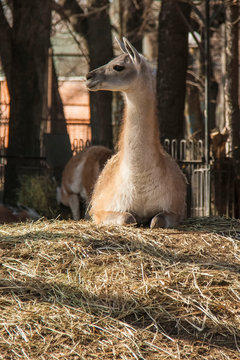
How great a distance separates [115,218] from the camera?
5.77 m

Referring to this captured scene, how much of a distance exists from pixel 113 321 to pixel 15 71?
10659 mm

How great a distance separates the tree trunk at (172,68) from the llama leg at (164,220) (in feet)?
17.2

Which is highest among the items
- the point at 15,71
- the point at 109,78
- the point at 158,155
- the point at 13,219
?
the point at 15,71

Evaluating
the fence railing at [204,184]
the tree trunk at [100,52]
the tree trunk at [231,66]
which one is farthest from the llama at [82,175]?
the tree trunk at [100,52]

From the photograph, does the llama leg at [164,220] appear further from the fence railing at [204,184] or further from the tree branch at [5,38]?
the tree branch at [5,38]

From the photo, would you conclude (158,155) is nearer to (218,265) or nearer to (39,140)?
(218,265)

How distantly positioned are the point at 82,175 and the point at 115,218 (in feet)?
10.9

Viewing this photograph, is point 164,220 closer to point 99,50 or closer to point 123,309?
point 123,309

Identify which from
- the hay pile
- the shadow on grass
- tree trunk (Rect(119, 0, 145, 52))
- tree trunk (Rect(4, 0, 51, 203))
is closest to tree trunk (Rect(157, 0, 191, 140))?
tree trunk (Rect(4, 0, 51, 203))

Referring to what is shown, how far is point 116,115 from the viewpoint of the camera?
52.6 feet

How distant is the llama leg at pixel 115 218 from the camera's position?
18.5ft

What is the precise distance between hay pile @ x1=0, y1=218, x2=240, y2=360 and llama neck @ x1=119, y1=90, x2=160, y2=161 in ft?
2.92

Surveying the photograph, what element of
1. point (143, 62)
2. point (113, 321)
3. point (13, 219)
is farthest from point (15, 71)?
point (113, 321)

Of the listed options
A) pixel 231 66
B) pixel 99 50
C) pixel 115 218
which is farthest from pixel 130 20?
pixel 115 218
